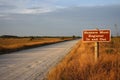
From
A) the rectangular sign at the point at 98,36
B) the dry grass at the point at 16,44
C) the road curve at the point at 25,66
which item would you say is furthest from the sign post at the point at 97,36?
the dry grass at the point at 16,44

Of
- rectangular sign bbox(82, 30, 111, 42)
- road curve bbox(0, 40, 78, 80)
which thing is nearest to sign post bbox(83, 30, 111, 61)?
rectangular sign bbox(82, 30, 111, 42)

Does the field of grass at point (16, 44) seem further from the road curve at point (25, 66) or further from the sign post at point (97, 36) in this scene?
the sign post at point (97, 36)

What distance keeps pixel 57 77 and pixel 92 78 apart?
131cm

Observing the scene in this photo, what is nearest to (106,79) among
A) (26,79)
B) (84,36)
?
(26,79)

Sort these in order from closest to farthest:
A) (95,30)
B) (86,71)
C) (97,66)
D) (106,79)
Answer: (106,79) < (86,71) < (97,66) < (95,30)

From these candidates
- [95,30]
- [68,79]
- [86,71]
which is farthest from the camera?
[95,30]

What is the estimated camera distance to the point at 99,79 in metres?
9.02

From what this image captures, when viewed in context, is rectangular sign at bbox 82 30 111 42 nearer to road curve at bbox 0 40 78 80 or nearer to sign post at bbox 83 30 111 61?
sign post at bbox 83 30 111 61

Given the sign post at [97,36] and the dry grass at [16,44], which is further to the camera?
the dry grass at [16,44]

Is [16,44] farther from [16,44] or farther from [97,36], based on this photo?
[97,36]

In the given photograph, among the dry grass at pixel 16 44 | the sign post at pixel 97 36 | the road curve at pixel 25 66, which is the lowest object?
the dry grass at pixel 16 44

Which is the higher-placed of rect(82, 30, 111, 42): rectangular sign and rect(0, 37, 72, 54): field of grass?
Result: rect(82, 30, 111, 42): rectangular sign

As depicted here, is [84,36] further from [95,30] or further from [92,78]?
[92,78]

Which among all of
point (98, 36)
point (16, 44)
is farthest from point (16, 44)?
point (98, 36)
